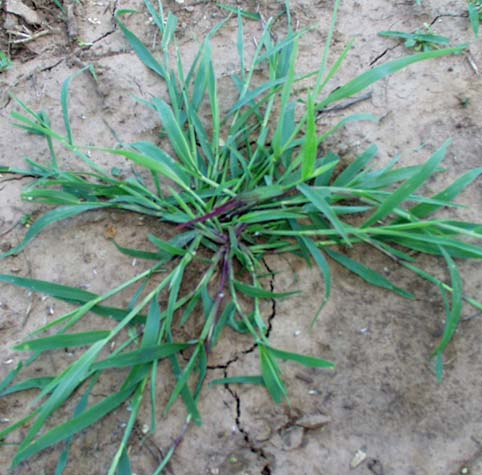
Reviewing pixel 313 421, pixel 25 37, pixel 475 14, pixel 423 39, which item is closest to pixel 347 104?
pixel 423 39

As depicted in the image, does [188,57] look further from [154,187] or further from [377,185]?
[377,185]

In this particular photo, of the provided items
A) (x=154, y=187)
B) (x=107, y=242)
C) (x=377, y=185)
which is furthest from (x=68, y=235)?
(x=377, y=185)

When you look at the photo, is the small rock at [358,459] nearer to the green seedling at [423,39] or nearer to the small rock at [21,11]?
the green seedling at [423,39]

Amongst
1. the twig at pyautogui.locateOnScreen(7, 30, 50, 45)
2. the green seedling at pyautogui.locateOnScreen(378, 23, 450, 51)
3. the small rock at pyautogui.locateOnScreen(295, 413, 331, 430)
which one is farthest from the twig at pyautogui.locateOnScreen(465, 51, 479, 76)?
the twig at pyautogui.locateOnScreen(7, 30, 50, 45)

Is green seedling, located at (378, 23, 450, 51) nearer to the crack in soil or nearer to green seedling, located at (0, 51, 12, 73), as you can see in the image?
the crack in soil

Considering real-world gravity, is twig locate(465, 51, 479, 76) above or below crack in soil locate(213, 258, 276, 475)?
above

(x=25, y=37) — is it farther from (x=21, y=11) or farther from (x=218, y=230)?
(x=218, y=230)
